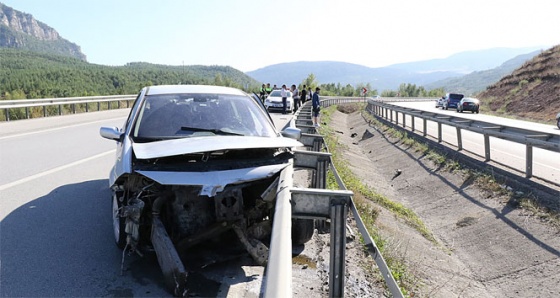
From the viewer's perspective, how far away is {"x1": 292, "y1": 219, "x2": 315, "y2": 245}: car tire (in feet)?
16.5

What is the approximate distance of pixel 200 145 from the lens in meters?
4.49

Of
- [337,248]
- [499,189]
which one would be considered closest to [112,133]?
[337,248]

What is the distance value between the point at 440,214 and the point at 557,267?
365 cm

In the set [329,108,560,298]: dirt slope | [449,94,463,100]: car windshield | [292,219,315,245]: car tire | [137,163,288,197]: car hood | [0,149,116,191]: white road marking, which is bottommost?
[329,108,560,298]: dirt slope

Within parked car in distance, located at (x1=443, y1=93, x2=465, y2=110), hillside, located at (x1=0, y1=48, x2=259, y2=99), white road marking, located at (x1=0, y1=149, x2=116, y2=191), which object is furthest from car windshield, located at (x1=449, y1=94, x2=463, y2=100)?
hillside, located at (x1=0, y1=48, x2=259, y2=99)

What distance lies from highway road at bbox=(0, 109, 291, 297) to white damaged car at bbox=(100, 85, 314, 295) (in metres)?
0.29

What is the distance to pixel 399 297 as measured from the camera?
2924 millimetres

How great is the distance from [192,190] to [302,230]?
4.55 feet

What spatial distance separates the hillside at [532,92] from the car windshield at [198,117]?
29.3 metres

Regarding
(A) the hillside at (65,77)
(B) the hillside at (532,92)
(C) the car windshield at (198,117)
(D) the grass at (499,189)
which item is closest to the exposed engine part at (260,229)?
(C) the car windshield at (198,117)

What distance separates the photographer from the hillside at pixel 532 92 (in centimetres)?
3469

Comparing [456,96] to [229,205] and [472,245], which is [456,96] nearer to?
[472,245]

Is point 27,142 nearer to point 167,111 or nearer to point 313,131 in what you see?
point 313,131

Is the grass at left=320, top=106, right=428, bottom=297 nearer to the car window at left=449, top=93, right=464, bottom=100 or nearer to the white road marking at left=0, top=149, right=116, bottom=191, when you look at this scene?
the white road marking at left=0, top=149, right=116, bottom=191
